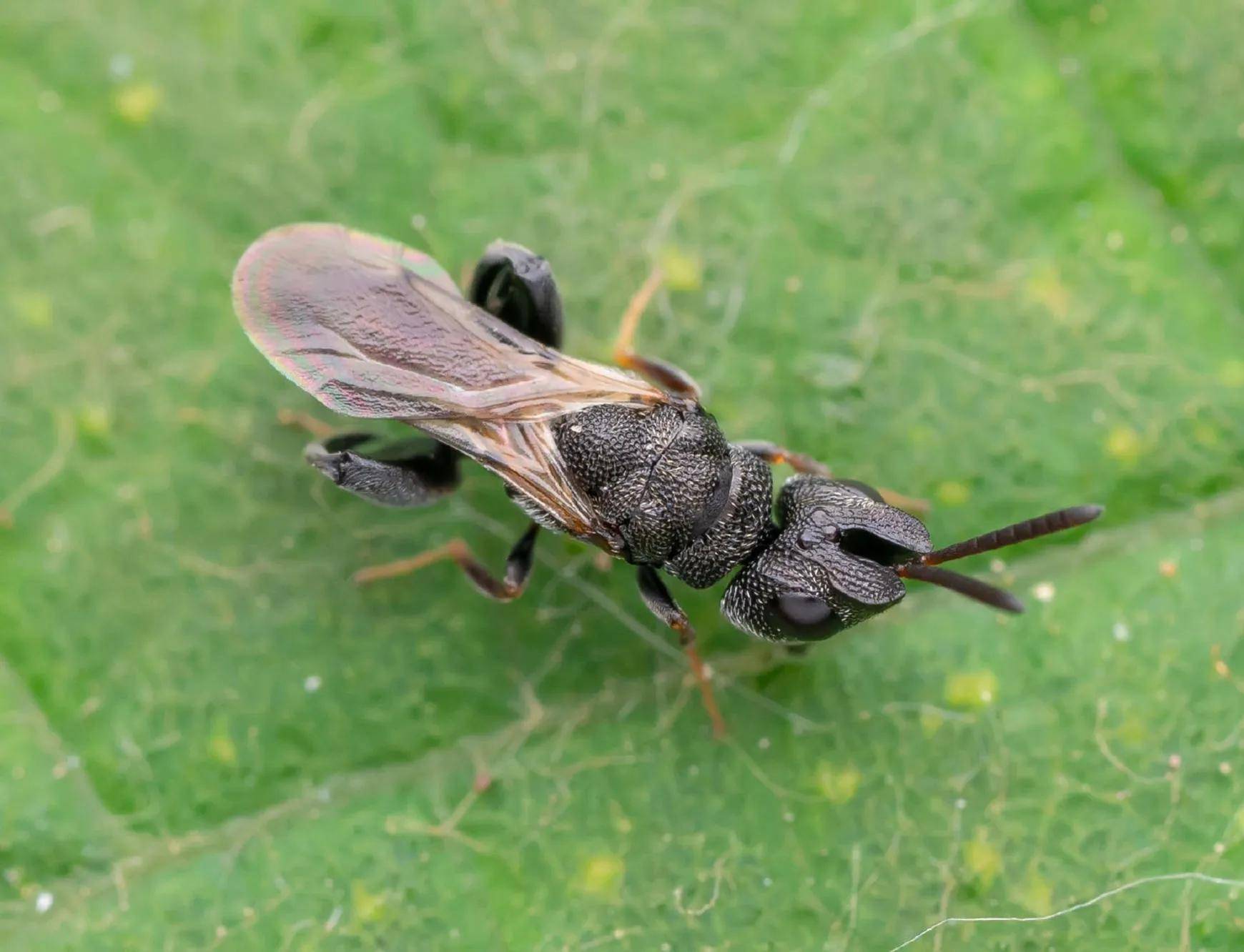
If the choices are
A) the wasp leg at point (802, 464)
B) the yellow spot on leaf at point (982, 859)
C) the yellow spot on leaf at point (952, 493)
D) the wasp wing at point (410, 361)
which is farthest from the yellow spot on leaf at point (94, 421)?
the yellow spot on leaf at point (982, 859)

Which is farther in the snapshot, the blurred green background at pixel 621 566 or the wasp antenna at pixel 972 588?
the blurred green background at pixel 621 566

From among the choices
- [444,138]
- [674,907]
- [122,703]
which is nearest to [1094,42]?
[444,138]

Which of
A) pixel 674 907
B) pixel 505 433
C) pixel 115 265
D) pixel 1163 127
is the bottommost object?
pixel 674 907

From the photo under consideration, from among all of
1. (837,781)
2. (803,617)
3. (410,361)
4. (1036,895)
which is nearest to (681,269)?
(410,361)

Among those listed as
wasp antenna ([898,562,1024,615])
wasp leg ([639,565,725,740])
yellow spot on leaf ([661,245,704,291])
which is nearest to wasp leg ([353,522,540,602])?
wasp leg ([639,565,725,740])

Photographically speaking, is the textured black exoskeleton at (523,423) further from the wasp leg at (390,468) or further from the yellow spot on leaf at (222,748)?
the yellow spot on leaf at (222,748)

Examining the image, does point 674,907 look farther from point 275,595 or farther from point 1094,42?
point 1094,42
